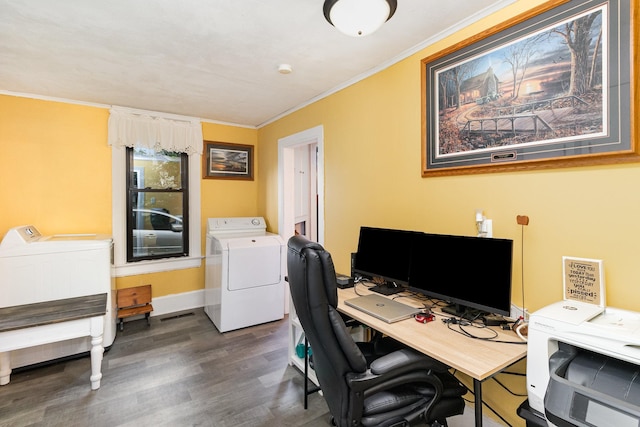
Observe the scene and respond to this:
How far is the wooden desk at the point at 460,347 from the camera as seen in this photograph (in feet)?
3.76

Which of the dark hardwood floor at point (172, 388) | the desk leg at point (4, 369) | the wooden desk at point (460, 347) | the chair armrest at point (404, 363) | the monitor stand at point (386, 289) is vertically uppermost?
the monitor stand at point (386, 289)

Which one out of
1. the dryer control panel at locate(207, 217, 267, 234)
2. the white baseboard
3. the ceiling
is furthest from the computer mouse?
the white baseboard

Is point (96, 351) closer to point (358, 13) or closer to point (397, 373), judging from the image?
point (397, 373)

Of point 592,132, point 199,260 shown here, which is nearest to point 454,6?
point 592,132

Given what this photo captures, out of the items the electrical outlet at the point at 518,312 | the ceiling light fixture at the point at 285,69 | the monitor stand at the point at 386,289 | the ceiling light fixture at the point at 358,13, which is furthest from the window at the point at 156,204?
the electrical outlet at the point at 518,312

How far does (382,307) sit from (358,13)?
61.2 inches

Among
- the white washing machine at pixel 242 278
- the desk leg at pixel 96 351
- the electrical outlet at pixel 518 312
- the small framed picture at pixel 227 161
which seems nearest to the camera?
the electrical outlet at pixel 518 312

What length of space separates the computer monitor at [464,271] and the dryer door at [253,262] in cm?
194

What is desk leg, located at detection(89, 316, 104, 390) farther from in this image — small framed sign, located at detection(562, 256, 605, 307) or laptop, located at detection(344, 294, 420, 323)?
small framed sign, located at detection(562, 256, 605, 307)

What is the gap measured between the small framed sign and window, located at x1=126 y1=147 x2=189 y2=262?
385cm

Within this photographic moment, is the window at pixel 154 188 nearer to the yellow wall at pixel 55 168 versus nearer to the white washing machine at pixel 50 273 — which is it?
the yellow wall at pixel 55 168

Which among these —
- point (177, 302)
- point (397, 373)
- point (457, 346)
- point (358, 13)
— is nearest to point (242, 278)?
point (177, 302)

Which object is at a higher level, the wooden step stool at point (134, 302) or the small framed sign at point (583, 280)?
the small framed sign at point (583, 280)

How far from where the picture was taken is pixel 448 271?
1.71 metres
